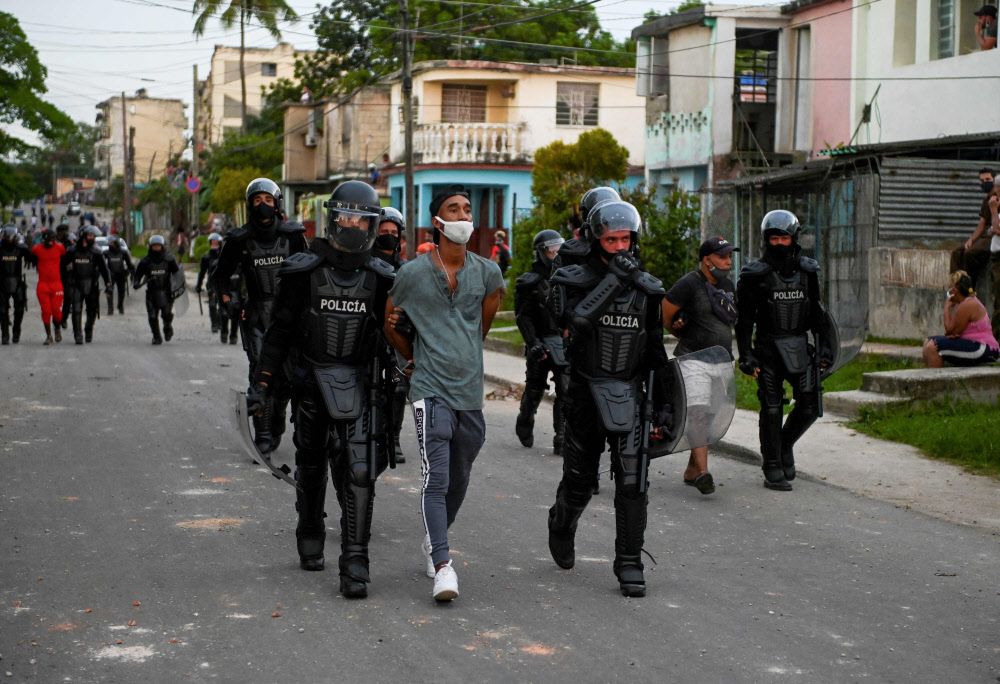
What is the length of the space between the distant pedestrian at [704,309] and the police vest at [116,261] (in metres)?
18.2

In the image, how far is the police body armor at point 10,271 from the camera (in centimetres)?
2181

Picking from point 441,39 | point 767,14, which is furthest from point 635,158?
point 767,14

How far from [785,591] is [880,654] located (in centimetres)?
111

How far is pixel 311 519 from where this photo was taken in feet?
23.1

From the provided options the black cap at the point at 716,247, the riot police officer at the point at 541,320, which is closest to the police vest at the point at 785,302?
the black cap at the point at 716,247

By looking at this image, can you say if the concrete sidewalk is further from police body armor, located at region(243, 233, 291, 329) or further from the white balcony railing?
the white balcony railing

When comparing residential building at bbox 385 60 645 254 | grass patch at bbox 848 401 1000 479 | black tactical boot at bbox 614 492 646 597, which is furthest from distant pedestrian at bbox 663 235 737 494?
residential building at bbox 385 60 645 254

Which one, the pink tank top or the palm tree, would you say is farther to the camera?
the palm tree

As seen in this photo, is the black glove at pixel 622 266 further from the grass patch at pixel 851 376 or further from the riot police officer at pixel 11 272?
the riot police officer at pixel 11 272

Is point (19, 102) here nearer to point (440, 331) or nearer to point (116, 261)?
point (116, 261)

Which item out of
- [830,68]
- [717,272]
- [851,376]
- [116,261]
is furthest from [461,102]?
[717,272]

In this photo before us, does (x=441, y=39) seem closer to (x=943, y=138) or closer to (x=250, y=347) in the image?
(x=943, y=138)

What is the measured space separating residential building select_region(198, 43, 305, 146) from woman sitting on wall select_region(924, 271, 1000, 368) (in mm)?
76622

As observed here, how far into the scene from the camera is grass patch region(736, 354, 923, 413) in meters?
14.8
